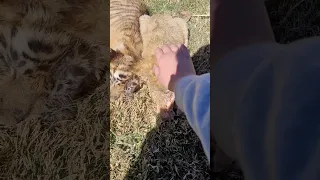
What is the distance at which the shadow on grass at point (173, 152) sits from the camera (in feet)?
5.66

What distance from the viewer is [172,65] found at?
5.55ft

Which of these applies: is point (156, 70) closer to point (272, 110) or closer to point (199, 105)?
point (199, 105)

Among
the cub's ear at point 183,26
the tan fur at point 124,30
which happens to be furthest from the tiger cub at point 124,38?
the cub's ear at point 183,26

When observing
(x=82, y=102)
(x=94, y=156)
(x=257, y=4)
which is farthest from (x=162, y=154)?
(x=257, y=4)

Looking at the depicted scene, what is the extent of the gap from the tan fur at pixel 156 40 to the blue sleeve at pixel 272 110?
77 cm

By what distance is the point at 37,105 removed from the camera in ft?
5.71

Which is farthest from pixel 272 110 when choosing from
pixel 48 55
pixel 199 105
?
pixel 48 55

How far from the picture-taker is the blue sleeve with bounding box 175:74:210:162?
1096mm

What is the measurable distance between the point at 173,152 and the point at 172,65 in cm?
34

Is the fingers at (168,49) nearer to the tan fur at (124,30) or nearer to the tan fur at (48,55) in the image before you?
the tan fur at (124,30)

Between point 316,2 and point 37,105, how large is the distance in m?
1.08

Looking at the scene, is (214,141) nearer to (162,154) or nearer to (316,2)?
(316,2)

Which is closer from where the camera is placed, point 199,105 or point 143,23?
point 199,105

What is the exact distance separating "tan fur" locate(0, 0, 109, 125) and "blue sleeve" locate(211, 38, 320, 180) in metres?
0.83
